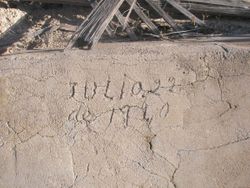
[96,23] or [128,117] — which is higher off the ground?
[96,23]

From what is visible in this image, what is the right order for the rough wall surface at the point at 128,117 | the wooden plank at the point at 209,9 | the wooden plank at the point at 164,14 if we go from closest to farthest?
the rough wall surface at the point at 128,117
the wooden plank at the point at 164,14
the wooden plank at the point at 209,9

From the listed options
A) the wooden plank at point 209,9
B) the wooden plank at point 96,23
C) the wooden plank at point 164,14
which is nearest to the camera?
the wooden plank at point 96,23

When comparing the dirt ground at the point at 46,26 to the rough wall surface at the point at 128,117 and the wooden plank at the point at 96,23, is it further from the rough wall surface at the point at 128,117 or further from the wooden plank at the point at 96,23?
the rough wall surface at the point at 128,117

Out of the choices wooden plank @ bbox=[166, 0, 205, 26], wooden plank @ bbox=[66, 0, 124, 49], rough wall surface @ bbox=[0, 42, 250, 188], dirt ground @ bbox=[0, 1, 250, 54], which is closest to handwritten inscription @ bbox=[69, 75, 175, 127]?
rough wall surface @ bbox=[0, 42, 250, 188]

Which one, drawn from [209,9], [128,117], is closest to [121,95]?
[128,117]

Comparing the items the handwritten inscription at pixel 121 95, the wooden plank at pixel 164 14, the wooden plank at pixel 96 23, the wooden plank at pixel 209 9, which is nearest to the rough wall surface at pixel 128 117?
the handwritten inscription at pixel 121 95

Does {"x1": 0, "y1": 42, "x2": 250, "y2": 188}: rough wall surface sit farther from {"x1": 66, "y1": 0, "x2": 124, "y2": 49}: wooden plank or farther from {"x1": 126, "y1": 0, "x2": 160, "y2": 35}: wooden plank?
{"x1": 126, "y1": 0, "x2": 160, "y2": 35}: wooden plank

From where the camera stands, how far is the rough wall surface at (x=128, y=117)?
407 cm

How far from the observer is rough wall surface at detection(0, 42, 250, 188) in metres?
4.07

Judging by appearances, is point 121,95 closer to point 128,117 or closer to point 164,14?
point 128,117

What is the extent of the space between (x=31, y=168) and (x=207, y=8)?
175 cm

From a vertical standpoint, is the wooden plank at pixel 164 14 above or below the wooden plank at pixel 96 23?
above

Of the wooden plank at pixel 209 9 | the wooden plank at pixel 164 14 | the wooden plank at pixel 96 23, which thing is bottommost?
the wooden plank at pixel 96 23

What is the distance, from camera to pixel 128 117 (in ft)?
13.5
